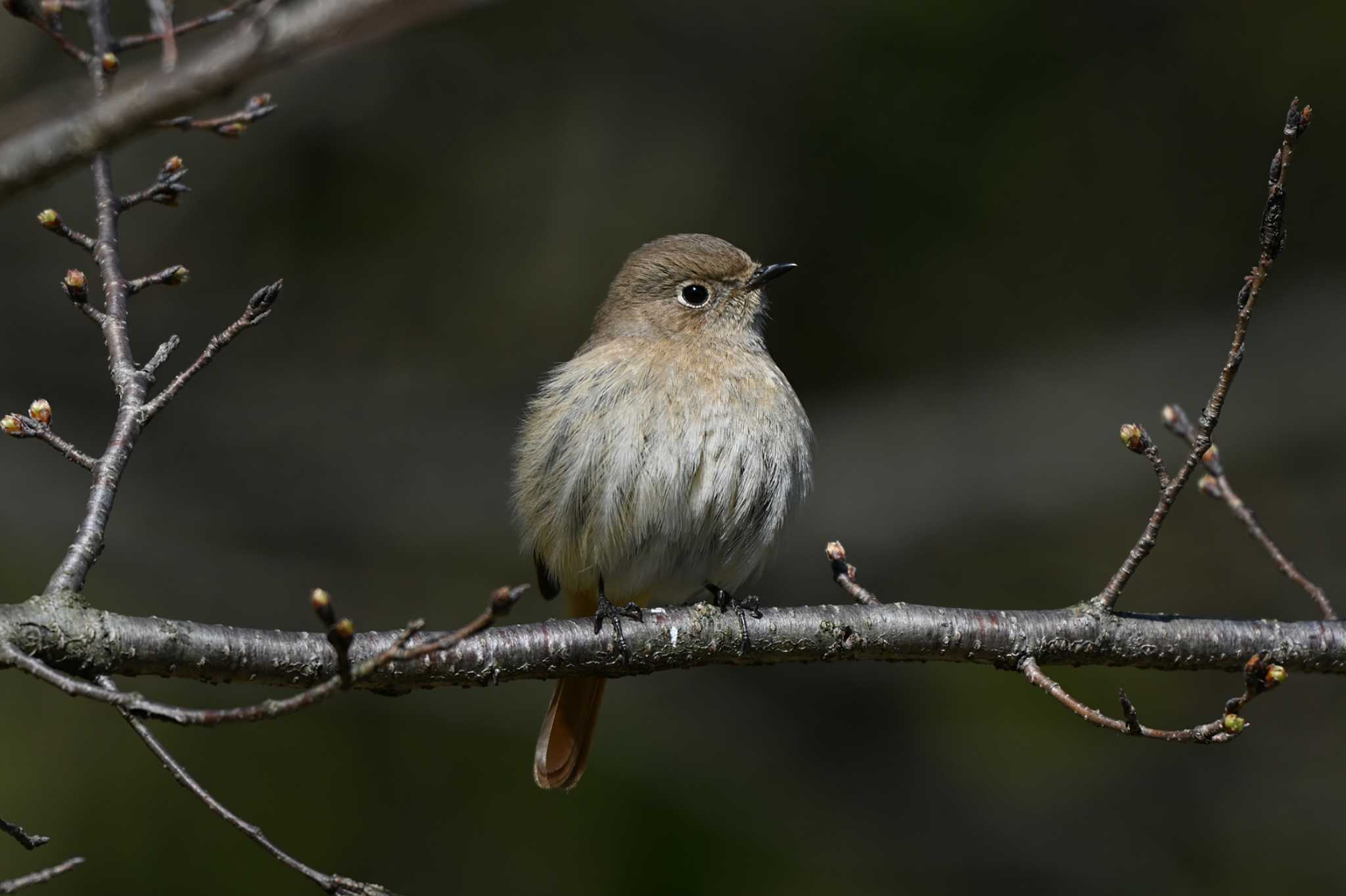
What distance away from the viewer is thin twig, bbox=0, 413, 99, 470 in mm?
3281

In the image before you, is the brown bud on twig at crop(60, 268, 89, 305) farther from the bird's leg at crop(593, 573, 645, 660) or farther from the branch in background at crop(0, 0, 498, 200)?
the branch in background at crop(0, 0, 498, 200)

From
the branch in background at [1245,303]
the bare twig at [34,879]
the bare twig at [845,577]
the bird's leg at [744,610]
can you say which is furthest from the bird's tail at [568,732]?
the bare twig at [34,879]

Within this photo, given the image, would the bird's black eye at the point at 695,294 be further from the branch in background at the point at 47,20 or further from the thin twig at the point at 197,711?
the thin twig at the point at 197,711

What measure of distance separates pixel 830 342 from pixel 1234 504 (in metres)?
4.47

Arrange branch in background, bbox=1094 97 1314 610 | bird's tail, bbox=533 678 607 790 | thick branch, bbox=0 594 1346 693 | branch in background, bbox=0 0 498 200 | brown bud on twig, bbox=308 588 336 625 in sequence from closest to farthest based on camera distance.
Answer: branch in background, bbox=0 0 498 200
brown bud on twig, bbox=308 588 336 625
branch in background, bbox=1094 97 1314 610
thick branch, bbox=0 594 1346 693
bird's tail, bbox=533 678 607 790

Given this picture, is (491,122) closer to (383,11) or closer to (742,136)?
(742,136)

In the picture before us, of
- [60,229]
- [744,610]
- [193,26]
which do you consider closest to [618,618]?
[744,610]

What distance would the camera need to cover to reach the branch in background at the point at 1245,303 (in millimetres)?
3059

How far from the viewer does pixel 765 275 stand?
220 inches

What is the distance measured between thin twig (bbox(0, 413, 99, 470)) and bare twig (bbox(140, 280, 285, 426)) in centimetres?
18

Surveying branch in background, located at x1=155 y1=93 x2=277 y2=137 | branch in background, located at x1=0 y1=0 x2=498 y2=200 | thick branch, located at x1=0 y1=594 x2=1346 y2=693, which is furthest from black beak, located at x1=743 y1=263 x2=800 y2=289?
branch in background, located at x1=0 y1=0 x2=498 y2=200

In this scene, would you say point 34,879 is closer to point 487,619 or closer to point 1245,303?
point 487,619

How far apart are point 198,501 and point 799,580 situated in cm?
369

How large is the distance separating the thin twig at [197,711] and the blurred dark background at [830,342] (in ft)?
15.4
